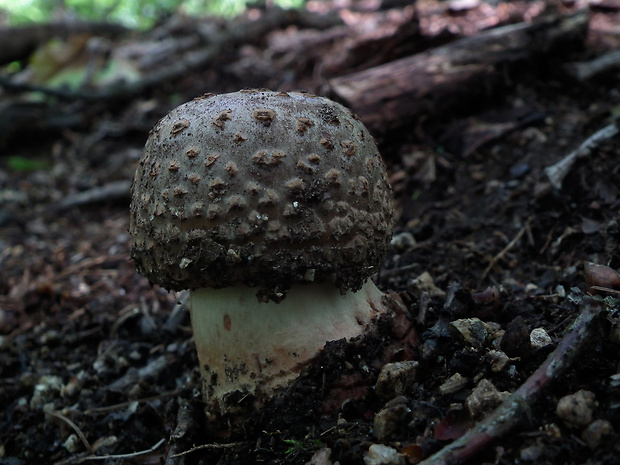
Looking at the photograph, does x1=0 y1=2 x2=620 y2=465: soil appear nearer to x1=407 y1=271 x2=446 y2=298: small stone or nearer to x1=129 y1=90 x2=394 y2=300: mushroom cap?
x1=407 y1=271 x2=446 y2=298: small stone

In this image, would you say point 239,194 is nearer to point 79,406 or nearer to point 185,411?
point 185,411

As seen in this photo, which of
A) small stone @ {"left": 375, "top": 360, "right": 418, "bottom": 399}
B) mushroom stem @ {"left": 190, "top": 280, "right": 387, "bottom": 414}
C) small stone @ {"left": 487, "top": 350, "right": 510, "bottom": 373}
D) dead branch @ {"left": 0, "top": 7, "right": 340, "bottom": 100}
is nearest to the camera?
small stone @ {"left": 487, "top": 350, "right": 510, "bottom": 373}

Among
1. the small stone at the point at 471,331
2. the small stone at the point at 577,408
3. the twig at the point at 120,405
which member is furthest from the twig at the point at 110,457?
the small stone at the point at 577,408

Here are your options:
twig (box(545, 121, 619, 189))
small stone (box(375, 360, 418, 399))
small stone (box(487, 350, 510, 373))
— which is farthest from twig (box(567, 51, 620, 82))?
small stone (box(375, 360, 418, 399))

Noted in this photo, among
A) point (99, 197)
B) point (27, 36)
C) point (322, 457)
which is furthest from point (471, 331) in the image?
point (27, 36)

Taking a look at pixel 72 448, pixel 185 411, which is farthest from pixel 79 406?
pixel 185 411
